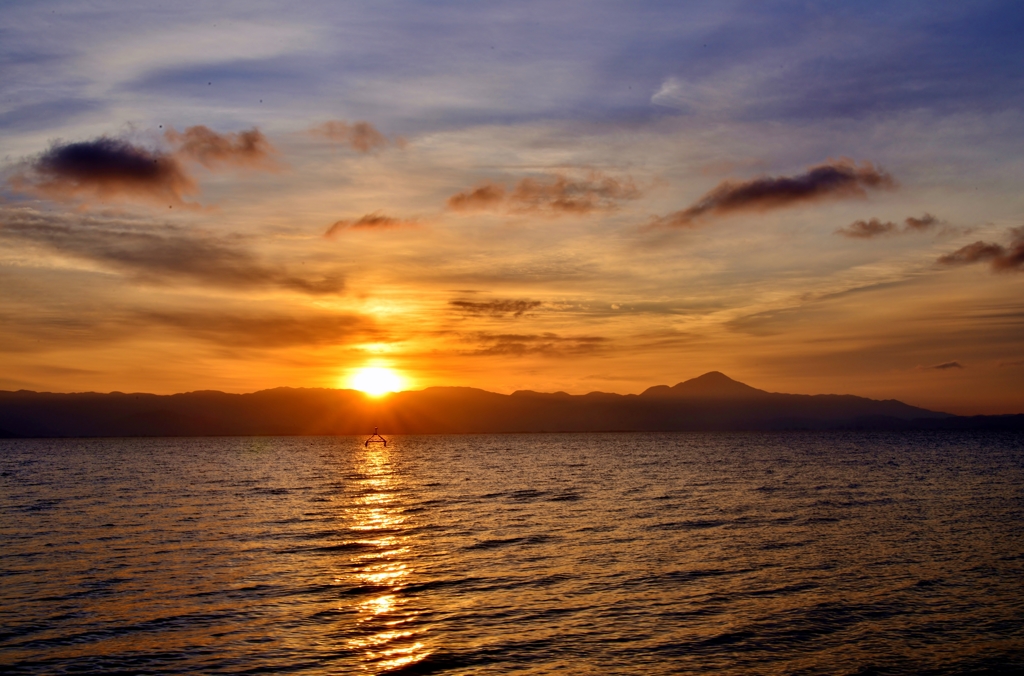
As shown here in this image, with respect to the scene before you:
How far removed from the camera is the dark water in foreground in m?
20.9

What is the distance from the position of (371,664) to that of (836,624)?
15.5m

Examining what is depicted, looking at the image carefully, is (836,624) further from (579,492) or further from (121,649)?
(579,492)

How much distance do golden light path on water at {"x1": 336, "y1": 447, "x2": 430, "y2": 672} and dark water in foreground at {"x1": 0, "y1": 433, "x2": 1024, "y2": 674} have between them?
12cm

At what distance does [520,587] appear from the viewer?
2875 centimetres

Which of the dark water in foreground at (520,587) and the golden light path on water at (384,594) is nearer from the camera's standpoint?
the dark water in foreground at (520,587)

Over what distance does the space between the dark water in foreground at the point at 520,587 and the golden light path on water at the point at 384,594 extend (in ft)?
0.39

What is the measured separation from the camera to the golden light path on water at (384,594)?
21000mm

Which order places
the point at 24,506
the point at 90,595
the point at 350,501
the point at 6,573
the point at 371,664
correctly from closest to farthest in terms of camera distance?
the point at 371,664 → the point at 90,595 → the point at 6,573 → the point at 24,506 → the point at 350,501

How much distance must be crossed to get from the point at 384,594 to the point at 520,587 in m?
5.45

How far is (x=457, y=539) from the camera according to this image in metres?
41.5

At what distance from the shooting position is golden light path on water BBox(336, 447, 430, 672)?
21.0m

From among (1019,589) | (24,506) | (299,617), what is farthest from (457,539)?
(24,506)

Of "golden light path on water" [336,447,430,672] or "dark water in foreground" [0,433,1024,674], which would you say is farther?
"golden light path on water" [336,447,430,672]

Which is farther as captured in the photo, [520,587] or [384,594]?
[520,587]
